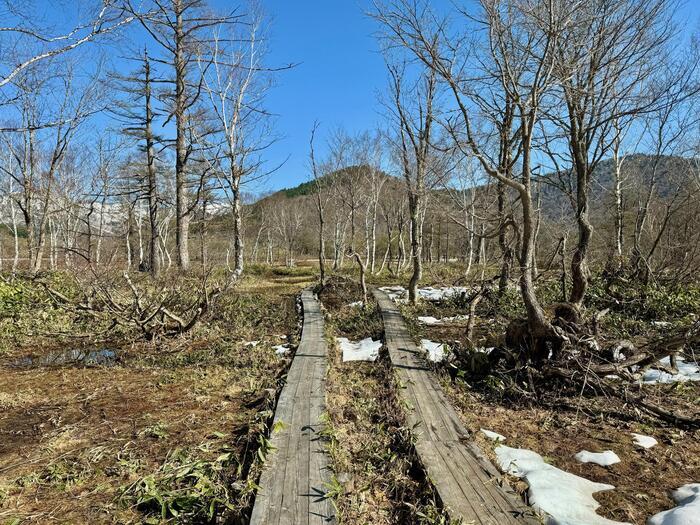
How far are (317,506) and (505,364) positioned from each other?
3606mm

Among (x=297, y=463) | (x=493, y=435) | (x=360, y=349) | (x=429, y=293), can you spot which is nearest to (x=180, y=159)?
(x=429, y=293)

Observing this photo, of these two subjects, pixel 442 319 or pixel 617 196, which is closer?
pixel 442 319

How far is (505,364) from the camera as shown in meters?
5.39

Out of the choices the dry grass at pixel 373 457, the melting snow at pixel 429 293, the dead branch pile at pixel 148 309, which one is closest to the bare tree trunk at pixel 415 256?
the melting snow at pixel 429 293

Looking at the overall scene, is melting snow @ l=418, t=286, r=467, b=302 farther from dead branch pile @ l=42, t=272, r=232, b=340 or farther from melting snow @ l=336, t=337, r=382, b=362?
dead branch pile @ l=42, t=272, r=232, b=340

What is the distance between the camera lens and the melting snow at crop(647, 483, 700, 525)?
102 inches

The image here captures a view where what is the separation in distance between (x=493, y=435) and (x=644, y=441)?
142cm

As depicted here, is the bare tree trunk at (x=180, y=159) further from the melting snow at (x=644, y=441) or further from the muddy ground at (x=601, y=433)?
the melting snow at (x=644, y=441)

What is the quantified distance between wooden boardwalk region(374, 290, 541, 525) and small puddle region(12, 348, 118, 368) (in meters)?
4.99

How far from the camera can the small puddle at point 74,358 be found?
251 inches

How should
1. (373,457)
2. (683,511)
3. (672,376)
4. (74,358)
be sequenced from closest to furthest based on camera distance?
(683,511), (373,457), (672,376), (74,358)

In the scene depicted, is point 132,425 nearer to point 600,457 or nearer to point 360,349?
point 360,349

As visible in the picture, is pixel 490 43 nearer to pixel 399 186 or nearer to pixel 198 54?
pixel 198 54

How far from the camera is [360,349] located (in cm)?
741
